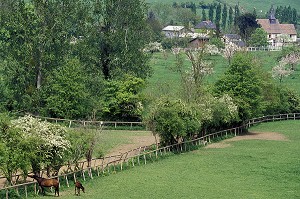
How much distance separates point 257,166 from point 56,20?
30597 millimetres

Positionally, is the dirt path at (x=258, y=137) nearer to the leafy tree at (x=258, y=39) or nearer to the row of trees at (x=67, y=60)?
the row of trees at (x=67, y=60)

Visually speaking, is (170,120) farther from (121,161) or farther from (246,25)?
(246,25)

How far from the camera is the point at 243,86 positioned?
7375 centimetres

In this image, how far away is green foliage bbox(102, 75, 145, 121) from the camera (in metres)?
72.4

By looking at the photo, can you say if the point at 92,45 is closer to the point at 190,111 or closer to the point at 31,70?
the point at 31,70

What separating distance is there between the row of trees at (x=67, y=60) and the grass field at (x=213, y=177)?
1620 cm

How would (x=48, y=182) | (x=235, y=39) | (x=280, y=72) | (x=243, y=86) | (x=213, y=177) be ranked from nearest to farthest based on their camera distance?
1. (x=48, y=182)
2. (x=213, y=177)
3. (x=243, y=86)
4. (x=280, y=72)
5. (x=235, y=39)

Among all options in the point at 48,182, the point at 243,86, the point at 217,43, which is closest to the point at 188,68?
the point at 217,43

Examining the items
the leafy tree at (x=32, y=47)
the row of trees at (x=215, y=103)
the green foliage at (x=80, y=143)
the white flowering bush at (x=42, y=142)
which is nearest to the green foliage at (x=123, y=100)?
the row of trees at (x=215, y=103)

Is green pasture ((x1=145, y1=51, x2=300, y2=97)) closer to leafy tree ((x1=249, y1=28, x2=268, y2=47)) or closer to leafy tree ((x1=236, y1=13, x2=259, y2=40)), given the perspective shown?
leafy tree ((x1=249, y1=28, x2=268, y2=47))

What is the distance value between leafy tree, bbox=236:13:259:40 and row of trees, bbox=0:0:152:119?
97733 mm

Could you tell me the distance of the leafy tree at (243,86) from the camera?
73000 mm

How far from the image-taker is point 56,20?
71062 mm

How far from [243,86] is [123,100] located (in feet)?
46.5
